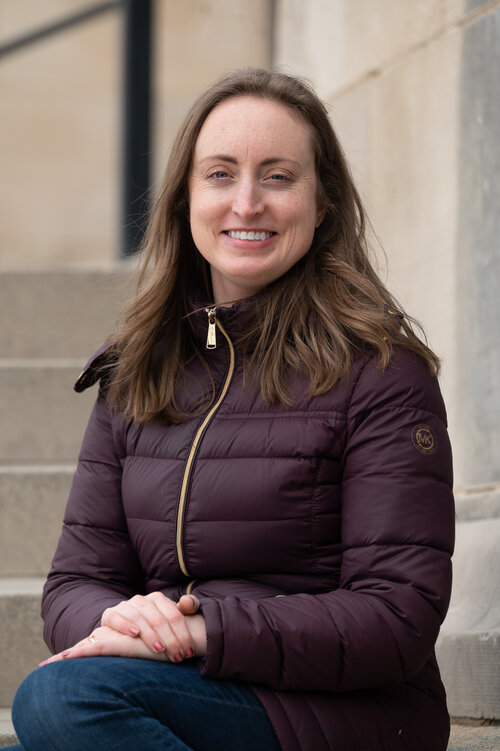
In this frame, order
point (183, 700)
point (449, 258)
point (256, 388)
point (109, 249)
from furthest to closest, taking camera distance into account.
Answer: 1. point (109, 249)
2. point (449, 258)
3. point (256, 388)
4. point (183, 700)

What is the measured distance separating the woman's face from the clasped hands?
0.68 m

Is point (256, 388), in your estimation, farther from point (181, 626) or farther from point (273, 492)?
point (181, 626)

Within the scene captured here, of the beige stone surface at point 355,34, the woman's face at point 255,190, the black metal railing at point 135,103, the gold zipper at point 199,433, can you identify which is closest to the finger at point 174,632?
the gold zipper at point 199,433

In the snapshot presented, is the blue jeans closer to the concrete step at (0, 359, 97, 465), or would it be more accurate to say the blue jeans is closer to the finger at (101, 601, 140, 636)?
the finger at (101, 601, 140, 636)

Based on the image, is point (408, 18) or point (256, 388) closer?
point (256, 388)

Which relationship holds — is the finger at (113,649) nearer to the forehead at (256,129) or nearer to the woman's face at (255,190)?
the woman's face at (255,190)

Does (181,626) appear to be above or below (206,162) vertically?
below

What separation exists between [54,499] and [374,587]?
1.63m

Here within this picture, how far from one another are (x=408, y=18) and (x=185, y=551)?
6.57ft

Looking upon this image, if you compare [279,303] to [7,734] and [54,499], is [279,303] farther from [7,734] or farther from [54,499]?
[54,499]

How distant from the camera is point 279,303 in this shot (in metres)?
2.19

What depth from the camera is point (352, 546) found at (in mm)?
1892

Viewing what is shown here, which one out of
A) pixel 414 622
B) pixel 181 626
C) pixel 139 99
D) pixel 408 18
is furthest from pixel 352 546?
pixel 139 99

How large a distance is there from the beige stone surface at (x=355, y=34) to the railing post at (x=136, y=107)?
1.17 metres
